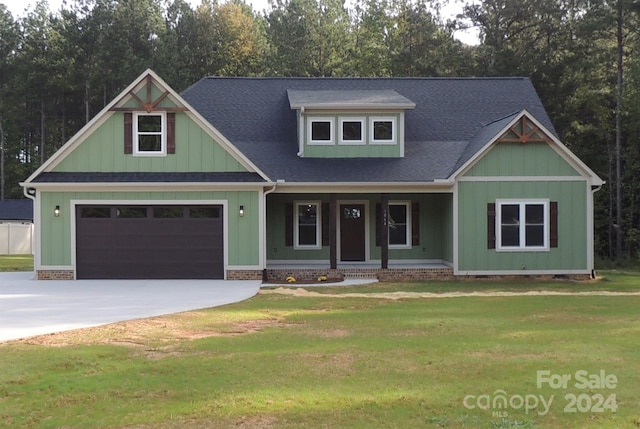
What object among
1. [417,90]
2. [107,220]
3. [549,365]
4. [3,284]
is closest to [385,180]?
[417,90]

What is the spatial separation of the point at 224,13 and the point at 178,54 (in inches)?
234

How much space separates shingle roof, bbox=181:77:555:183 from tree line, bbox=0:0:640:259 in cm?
878

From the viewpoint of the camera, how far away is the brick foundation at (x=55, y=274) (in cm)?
1939

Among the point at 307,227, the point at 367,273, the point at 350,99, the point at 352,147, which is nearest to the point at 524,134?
the point at 352,147

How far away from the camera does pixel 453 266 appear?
20.0 meters

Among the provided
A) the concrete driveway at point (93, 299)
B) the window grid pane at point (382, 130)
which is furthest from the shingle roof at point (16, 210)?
the window grid pane at point (382, 130)

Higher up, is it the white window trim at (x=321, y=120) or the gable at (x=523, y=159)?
the white window trim at (x=321, y=120)

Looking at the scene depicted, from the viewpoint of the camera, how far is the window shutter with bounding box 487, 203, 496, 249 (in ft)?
65.1

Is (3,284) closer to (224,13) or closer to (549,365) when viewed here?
(549,365)

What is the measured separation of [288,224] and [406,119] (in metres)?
5.41

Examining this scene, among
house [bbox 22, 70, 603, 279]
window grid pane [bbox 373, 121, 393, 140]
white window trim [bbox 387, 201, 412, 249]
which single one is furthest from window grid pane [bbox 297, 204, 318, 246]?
window grid pane [bbox 373, 121, 393, 140]

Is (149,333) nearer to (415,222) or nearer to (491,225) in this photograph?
(491,225)

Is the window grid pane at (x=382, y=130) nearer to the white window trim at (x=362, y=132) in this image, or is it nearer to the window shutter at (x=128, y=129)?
the white window trim at (x=362, y=132)

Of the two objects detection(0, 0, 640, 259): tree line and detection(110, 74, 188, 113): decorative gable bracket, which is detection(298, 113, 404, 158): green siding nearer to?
detection(110, 74, 188, 113): decorative gable bracket
